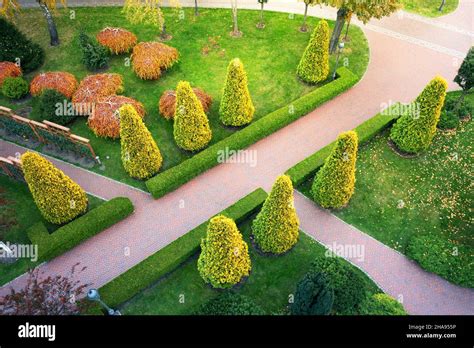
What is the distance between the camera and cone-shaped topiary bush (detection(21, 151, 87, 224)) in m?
19.3

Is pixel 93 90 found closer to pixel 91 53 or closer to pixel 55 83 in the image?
pixel 55 83

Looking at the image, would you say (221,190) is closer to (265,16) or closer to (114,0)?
(265,16)

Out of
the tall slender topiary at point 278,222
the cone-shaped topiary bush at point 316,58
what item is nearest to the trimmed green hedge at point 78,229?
the tall slender topiary at point 278,222

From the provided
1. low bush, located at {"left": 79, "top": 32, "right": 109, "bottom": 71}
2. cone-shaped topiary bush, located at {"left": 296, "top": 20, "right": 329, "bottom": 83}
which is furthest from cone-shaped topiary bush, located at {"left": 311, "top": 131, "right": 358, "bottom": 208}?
low bush, located at {"left": 79, "top": 32, "right": 109, "bottom": 71}

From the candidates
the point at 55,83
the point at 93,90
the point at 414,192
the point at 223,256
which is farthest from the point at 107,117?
the point at 414,192

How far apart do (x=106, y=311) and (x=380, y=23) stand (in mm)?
27947

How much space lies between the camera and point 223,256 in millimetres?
18344

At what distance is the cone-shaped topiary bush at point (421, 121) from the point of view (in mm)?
21938

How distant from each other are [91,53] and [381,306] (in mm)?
23170

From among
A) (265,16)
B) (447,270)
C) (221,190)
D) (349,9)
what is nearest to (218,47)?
(265,16)

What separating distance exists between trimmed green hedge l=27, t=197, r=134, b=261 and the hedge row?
8928 mm

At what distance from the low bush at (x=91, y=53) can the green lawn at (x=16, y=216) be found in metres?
9.46

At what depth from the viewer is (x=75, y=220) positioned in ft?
70.0
